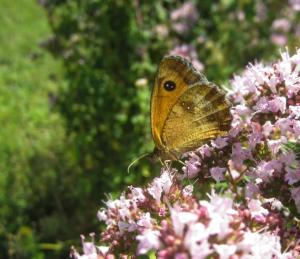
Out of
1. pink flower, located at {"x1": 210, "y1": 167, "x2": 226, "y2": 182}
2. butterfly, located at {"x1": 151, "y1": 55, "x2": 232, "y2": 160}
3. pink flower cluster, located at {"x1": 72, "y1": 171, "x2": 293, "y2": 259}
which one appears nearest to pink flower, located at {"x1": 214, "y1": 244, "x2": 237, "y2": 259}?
pink flower cluster, located at {"x1": 72, "y1": 171, "x2": 293, "y2": 259}

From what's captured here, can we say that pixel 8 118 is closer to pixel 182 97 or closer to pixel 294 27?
pixel 294 27

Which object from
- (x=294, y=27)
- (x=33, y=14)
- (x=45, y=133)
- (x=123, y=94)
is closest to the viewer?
(x=123, y=94)

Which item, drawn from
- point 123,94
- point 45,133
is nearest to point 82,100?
point 123,94

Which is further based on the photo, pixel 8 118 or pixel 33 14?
pixel 33 14

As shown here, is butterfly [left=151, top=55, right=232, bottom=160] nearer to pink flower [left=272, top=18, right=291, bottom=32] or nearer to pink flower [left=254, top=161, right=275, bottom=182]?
pink flower [left=254, top=161, right=275, bottom=182]

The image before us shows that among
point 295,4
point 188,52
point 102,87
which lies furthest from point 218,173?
point 295,4

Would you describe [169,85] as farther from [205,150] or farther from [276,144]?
[276,144]
